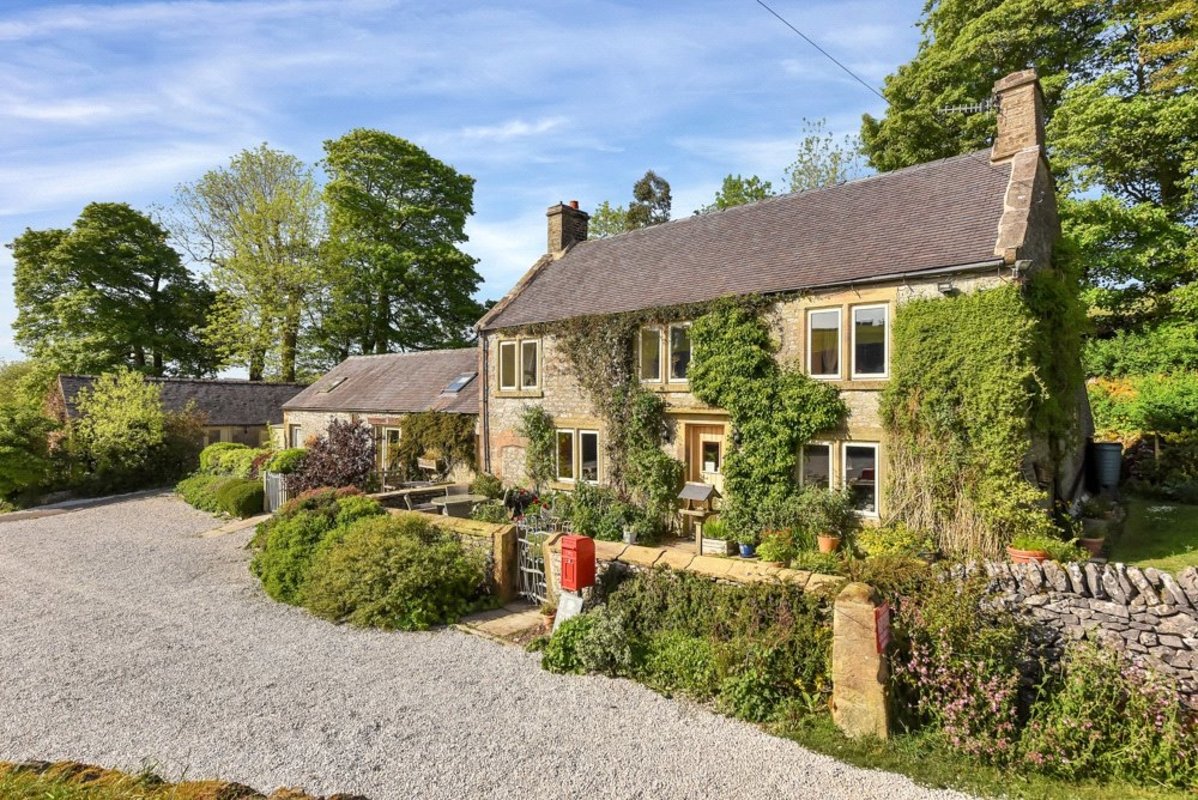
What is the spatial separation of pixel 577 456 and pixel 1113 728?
1269 cm

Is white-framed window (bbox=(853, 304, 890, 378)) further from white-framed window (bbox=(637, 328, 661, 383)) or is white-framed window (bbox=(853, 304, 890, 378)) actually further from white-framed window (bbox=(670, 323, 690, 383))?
white-framed window (bbox=(637, 328, 661, 383))

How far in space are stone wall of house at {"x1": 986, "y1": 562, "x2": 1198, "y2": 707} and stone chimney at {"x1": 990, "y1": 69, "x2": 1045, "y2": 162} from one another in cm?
973

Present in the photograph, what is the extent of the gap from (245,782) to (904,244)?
549 inches

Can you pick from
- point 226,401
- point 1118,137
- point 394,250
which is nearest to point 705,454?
point 1118,137

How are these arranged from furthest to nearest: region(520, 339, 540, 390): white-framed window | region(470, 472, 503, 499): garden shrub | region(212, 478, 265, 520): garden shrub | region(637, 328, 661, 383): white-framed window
Answer: region(212, 478, 265, 520): garden shrub → region(470, 472, 503, 499): garden shrub → region(520, 339, 540, 390): white-framed window → region(637, 328, 661, 383): white-framed window

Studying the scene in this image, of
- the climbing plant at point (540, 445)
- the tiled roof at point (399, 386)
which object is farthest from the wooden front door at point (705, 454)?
the tiled roof at point (399, 386)

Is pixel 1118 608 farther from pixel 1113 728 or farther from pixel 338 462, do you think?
pixel 338 462

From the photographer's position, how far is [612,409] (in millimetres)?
16078

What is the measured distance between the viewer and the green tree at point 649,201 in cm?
4362

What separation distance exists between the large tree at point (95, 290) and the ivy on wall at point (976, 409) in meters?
42.0

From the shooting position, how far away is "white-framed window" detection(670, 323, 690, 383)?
1509 centimetres

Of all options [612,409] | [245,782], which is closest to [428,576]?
[245,782]

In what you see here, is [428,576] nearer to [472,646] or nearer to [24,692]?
[472,646]

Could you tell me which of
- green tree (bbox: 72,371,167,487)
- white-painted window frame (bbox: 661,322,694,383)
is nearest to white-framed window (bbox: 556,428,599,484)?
white-painted window frame (bbox: 661,322,694,383)
